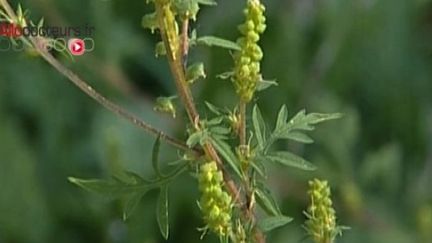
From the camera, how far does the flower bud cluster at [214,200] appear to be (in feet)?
2.54

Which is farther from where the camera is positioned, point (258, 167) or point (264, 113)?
point (264, 113)

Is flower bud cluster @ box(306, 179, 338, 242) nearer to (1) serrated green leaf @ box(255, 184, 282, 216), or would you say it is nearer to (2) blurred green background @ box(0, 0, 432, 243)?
(1) serrated green leaf @ box(255, 184, 282, 216)

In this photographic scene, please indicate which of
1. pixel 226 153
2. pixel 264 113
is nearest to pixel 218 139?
pixel 226 153

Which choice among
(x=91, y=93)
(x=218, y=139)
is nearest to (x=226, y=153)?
(x=218, y=139)

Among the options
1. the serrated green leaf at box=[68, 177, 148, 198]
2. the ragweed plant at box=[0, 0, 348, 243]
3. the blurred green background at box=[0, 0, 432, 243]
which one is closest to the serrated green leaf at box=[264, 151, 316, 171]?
the ragweed plant at box=[0, 0, 348, 243]

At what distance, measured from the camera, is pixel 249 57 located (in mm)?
814

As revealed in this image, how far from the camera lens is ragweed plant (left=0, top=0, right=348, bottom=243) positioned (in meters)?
0.79

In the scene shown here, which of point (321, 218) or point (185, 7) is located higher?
point (185, 7)

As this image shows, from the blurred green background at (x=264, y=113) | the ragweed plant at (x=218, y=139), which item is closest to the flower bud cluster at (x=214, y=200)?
the ragweed plant at (x=218, y=139)

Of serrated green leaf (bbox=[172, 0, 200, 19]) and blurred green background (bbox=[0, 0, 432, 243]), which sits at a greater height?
serrated green leaf (bbox=[172, 0, 200, 19])

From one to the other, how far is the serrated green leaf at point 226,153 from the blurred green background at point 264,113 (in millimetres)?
904

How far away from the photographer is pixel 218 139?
825 mm

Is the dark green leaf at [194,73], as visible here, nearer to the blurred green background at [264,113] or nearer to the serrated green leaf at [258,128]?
the serrated green leaf at [258,128]

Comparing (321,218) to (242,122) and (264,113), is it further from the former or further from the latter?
(264,113)
